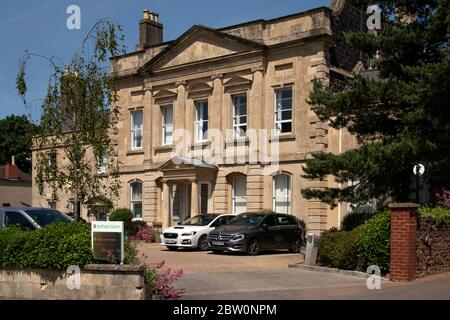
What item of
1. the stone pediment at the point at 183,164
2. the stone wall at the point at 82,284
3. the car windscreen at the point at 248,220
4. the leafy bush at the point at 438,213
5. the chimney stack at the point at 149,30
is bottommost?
the stone wall at the point at 82,284

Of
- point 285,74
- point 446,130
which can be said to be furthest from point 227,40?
point 446,130

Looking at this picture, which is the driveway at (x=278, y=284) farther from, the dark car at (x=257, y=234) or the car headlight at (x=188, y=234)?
the car headlight at (x=188, y=234)

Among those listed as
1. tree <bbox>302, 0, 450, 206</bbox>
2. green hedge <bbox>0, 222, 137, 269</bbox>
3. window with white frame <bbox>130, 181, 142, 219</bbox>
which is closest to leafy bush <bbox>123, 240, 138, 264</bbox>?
green hedge <bbox>0, 222, 137, 269</bbox>

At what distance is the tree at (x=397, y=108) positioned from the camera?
17953 mm

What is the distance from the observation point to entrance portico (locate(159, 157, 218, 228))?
30.4m

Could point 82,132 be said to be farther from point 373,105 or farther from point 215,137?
point 215,137

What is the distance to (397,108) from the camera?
19484 mm

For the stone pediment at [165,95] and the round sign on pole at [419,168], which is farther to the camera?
the stone pediment at [165,95]

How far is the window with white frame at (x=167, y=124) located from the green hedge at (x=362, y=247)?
1734cm

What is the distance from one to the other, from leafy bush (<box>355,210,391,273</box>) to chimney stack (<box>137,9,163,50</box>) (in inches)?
909

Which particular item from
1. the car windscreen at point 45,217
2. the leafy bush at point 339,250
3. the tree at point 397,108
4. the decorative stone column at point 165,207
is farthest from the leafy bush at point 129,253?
the decorative stone column at point 165,207

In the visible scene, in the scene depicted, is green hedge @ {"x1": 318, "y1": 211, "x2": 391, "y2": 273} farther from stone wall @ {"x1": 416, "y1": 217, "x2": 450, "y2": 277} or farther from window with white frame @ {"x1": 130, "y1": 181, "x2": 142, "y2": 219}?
window with white frame @ {"x1": 130, "y1": 181, "x2": 142, "y2": 219}

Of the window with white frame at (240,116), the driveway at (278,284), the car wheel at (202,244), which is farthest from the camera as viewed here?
the window with white frame at (240,116)

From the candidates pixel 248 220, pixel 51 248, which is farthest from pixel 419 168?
pixel 51 248
